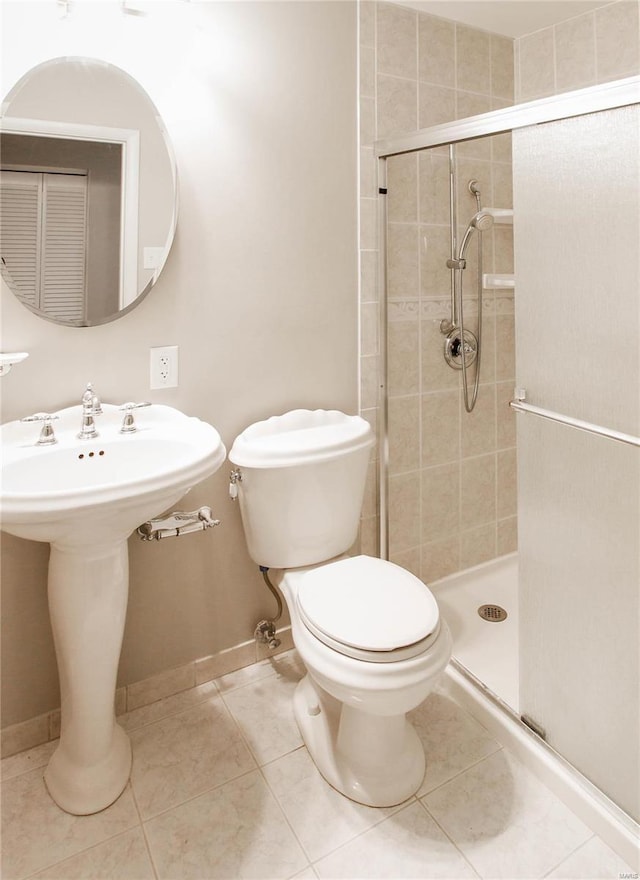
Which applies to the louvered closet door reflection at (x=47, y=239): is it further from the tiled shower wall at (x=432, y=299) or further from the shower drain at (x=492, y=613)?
the shower drain at (x=492, y=613)

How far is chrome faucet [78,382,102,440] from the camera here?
1.39m

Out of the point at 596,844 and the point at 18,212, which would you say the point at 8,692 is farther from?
the point at 596,844

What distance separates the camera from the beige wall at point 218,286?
1443 mm

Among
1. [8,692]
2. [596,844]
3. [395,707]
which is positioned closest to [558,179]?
[395,707]

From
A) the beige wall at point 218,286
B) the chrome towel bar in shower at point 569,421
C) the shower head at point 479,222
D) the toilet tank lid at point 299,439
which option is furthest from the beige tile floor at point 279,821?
the shower head at point 479,222

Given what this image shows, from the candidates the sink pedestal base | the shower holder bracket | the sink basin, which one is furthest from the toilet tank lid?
the shower holder bracket

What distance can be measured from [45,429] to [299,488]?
673 millimetres

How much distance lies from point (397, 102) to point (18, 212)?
50.4 inches

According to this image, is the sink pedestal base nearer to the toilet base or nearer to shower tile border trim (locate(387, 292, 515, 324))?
the toilet base

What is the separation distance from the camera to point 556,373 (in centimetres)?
128

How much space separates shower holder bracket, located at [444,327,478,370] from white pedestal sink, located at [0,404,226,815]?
3.53 ft

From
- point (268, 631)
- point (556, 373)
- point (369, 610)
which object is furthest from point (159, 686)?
point (556, 373)

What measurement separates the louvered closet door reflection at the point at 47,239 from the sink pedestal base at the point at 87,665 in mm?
630

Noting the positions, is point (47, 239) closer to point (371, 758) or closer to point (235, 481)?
point (235, 481)
